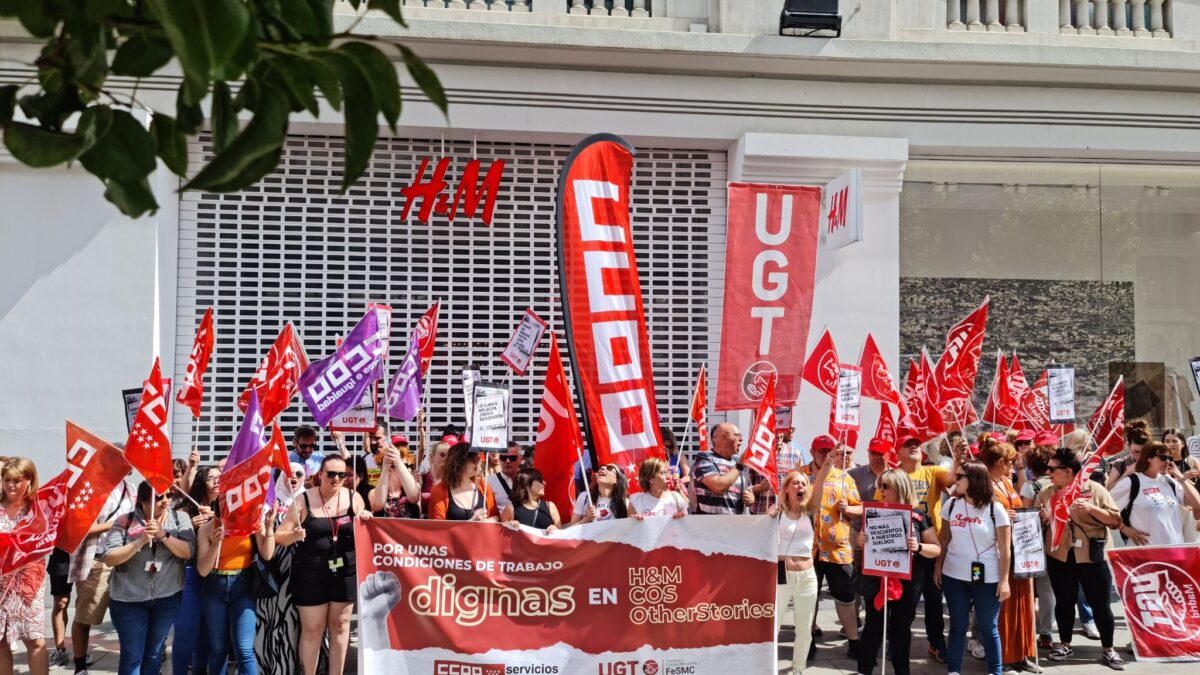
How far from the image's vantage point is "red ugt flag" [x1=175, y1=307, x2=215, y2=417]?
9.26 metres

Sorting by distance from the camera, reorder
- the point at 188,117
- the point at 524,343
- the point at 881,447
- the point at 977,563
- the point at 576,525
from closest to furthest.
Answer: the point at 188,117 < the point at 576,525 < the point at 977,563 < the point at 881,447 < the point at 524,343

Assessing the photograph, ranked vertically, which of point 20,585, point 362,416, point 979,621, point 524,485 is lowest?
point 979,621

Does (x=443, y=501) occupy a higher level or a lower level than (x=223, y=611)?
higher

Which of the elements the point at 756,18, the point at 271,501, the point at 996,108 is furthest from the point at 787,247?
the point at 996,108

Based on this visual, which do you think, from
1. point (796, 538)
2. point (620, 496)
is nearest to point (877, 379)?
point (796, 538)

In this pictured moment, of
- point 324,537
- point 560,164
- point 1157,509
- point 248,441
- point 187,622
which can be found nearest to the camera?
point 248,441

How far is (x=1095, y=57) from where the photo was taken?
44.2 ft

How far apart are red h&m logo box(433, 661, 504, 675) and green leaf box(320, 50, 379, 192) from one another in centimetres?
584

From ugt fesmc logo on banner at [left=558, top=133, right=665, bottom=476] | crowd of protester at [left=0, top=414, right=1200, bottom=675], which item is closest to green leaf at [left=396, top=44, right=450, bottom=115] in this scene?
ugt fesmc logo on banner at [left=558, top=133, right=665, bottom=476]

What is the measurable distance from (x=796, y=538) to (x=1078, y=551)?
2529mm

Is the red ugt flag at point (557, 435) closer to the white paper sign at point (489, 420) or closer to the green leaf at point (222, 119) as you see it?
the white paper sign at point (489, 420)

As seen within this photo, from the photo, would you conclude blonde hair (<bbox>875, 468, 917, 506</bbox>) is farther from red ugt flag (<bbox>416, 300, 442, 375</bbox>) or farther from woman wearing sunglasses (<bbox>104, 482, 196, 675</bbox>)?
woman wearing sunglasses (<bbox>104, 482, 196, 675</bbox>)

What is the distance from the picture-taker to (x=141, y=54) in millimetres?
2102

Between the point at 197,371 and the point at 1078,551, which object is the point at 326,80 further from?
the point at 1078,551
